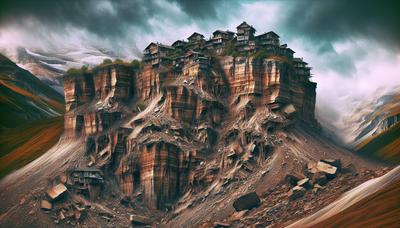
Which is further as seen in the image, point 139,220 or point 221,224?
point 139,220

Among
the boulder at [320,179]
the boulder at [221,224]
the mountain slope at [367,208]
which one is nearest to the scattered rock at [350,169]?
the boulder at [320,179]

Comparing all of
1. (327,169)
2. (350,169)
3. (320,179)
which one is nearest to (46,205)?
(320,179)

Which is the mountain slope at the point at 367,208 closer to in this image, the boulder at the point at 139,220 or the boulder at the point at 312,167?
the boulder at the point at 312,167

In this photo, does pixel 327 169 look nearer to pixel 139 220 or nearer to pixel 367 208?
pixel 367 208

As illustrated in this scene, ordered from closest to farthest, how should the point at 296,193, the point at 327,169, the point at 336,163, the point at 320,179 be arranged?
the point at 296,193 < the point at 320,179 < the point at 327,169 < the point at 336,163

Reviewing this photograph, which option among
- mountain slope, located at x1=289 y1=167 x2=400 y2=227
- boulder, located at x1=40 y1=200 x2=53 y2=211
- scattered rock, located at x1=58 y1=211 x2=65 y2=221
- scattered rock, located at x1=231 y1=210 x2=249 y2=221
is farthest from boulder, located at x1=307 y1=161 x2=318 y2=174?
boulder, located at x1=40 y1=200 x2=53 y2=211

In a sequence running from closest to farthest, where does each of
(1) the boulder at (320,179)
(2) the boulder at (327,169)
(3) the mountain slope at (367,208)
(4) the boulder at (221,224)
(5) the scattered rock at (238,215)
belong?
(3) the mountain slope at (367,208) → (4) the boulder at (221,224) → (5) the scattered rock at (238,215) → (1) the boulder at (320,179) → (2) the boulder at (327,169)

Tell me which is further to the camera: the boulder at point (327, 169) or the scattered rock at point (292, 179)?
the scattered rock at point (292, 179)

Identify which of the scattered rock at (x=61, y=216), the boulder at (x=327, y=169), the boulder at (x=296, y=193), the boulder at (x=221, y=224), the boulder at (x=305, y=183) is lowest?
the boulder at (x=221, y=224)
